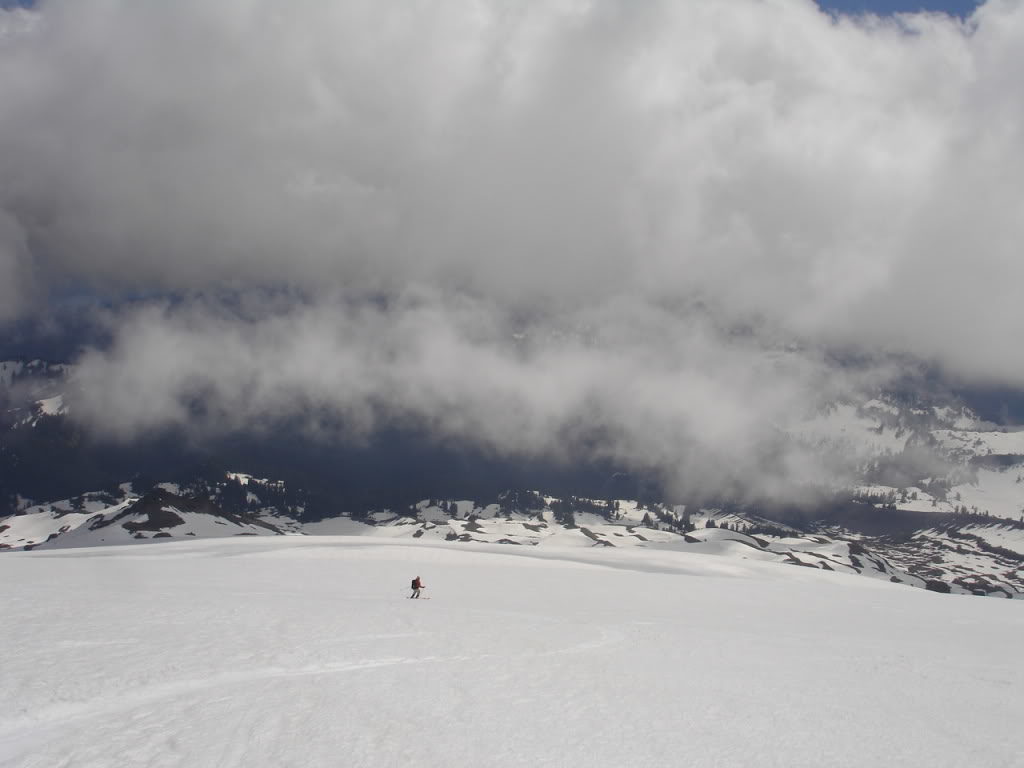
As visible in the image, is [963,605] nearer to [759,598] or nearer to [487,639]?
[759,598]

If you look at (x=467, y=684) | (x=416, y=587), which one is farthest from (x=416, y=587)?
(x=467, y=684)

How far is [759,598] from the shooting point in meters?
59.5

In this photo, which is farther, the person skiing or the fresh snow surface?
the person skiing

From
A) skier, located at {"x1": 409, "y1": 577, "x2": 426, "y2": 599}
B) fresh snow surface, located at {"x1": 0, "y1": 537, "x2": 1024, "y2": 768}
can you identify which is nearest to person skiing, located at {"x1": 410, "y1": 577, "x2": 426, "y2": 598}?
skier, located at {"x1": 409, "y1": 577, "x2": 426, "y2": 599}

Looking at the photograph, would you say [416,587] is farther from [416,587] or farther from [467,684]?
[467,684]

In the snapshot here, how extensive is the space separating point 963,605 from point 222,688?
72.7 meters

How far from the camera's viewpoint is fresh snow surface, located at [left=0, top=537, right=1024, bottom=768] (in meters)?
15.1

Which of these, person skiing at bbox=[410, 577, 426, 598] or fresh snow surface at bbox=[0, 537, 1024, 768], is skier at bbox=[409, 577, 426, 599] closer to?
person skiing at bbox=[410, 577, 426, 598]

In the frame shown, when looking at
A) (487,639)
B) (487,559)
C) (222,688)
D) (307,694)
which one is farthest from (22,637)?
(487,559)

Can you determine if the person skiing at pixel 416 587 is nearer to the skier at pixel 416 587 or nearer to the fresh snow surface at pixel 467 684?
the skier at pixel 416 587

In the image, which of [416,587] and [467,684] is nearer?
[467,684]

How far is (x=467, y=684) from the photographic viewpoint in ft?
67.4

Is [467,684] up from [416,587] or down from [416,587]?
up

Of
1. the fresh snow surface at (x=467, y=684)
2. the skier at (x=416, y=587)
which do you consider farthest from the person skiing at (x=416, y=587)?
the fresh snow surface at (x=467, y=684)
